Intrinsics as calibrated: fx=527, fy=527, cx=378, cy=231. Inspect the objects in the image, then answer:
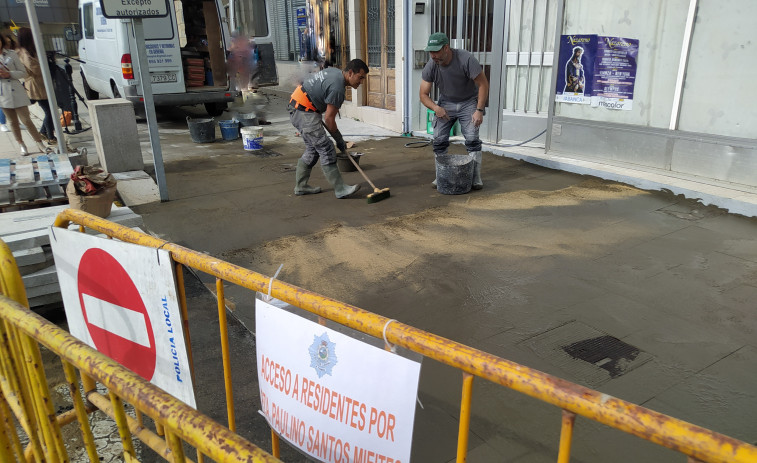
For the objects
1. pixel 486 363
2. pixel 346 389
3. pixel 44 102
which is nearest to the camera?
pixel 486 363

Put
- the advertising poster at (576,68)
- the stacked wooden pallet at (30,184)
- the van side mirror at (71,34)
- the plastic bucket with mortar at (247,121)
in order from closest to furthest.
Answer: the stacked wooden pallet at (30,184) < the advertising poster at (576,68) < the plastic bucket with mortar at (247,121) < the van side mirror at (71,34)

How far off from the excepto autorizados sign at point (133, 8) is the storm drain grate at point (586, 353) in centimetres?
523

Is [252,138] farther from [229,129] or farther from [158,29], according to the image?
[158,29]

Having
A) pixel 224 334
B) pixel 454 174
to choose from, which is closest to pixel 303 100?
pixel 454 174

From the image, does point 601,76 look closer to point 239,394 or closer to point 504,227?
point 504,227

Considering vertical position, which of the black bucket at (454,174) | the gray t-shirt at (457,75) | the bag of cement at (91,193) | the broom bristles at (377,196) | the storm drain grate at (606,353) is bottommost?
the storm drain grate at (606,353)

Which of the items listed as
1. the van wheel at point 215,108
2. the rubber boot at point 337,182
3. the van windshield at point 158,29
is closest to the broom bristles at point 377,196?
the rubber boot at point 337,182

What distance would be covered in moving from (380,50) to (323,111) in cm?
569

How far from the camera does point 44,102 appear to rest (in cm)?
→ 892

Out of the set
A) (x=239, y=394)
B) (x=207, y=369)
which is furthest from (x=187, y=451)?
(x=207, y=369)

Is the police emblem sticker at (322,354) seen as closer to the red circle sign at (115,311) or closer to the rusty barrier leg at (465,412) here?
the rusty barrier leg at (465,412)

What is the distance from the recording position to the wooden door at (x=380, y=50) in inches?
431

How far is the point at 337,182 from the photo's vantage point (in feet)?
21.6

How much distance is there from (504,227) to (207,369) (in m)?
3.41
